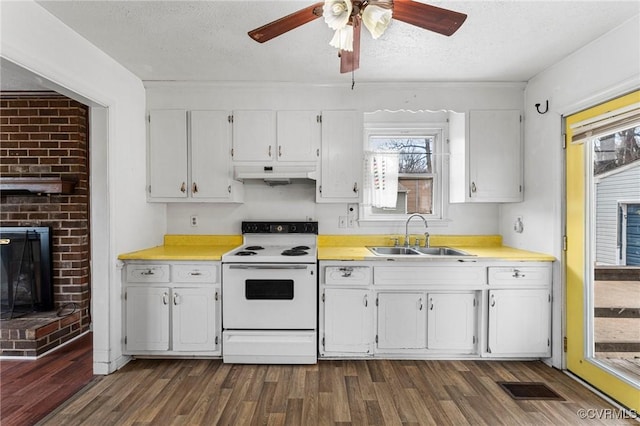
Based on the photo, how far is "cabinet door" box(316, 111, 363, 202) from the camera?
3.08 metres

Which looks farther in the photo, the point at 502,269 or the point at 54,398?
the point at 502,269

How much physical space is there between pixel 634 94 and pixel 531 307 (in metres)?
1.61

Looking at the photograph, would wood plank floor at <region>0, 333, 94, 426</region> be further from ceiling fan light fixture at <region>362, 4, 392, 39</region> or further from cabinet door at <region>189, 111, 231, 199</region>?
ceiling fan light fixture at <region>362, 4, 392, 39</region>

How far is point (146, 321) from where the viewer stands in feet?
8.97

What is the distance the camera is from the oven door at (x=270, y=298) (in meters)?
2.68

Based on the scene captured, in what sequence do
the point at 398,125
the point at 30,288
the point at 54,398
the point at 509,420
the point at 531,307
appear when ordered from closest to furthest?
the point at 509,420 → the point at 54,398 → the point at 531,307 → the point at 30,288 → the point at 398,125

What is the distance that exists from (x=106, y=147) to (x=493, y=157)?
323cm

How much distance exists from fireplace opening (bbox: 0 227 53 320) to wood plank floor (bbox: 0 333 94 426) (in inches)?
21.7

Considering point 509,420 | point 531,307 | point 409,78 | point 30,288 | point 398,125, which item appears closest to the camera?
point 509,420

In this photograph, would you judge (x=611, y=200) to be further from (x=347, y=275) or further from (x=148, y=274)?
(x=148, y=274)

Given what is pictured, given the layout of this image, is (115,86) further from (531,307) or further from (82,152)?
(531,307)

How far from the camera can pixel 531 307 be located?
2.70m

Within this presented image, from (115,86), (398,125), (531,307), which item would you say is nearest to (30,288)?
(115,86)

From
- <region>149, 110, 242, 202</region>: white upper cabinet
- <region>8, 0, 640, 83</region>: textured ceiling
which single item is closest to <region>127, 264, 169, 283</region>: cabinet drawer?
<region>149, 110, 242, 202</region>: white upper cabinet
